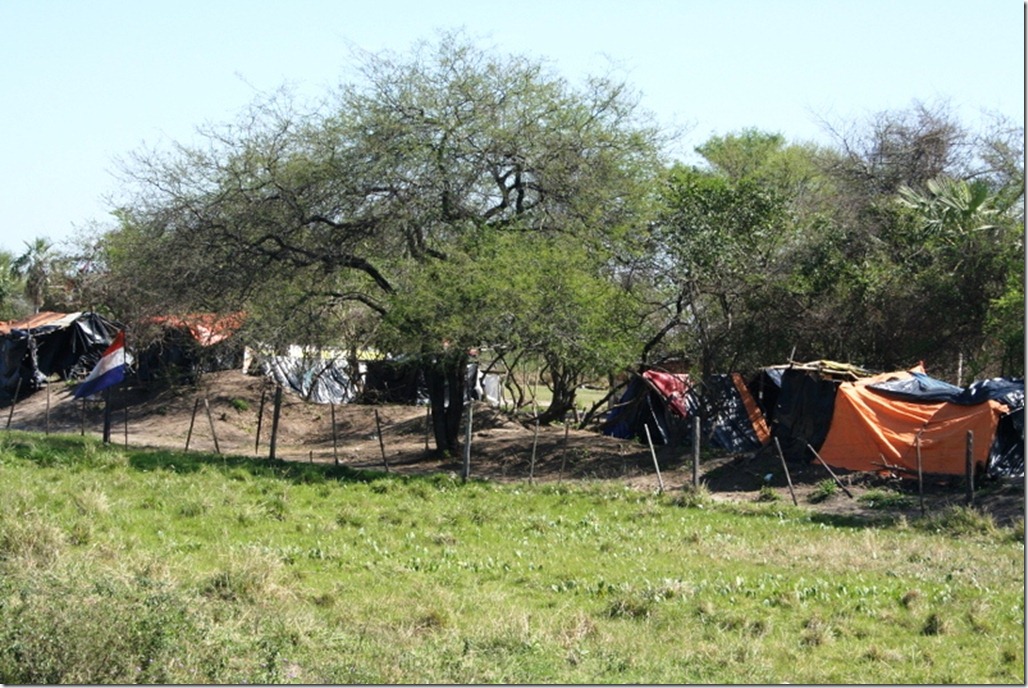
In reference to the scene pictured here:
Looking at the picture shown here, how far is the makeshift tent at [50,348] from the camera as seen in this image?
130ft

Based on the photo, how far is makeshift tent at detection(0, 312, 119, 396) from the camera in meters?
39.5

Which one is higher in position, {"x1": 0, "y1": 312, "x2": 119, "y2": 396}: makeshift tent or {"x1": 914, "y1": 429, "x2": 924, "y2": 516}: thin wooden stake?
{"x1": 0, "y1": 312, "x2": 119, "y2": 396}: makeshift tent

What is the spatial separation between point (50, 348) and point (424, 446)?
Answer: 1837 cm


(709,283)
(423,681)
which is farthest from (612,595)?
(709,283)

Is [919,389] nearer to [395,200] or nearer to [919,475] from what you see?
[919,475]

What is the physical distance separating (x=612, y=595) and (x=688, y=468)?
1242cm

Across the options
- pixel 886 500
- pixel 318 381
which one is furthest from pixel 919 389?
pixel 318 381

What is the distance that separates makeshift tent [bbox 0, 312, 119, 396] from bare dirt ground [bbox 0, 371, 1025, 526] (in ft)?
3.87

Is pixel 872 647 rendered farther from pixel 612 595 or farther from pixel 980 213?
pixel 980 213

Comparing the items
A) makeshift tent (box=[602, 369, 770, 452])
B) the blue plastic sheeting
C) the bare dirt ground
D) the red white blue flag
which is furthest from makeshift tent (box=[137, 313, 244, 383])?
the blue plastic sheeting

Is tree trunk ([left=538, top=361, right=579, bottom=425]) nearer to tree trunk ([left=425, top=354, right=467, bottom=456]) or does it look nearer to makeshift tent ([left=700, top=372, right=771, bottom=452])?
tree trunk ([left=425, top=354, right=467, bottom=456])

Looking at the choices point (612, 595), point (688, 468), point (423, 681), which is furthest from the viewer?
point (688, 468)

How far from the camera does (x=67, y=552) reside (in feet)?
41.0

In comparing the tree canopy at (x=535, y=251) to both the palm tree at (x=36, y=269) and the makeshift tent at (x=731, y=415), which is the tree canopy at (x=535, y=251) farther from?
the palm tree at (x=36, y=269)
